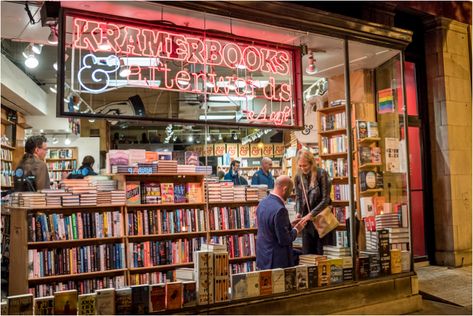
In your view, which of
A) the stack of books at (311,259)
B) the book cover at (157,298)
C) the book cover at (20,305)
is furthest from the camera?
the stack of books at (311,259)

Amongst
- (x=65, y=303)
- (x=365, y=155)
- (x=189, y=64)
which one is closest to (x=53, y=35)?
(x=189, y=64)

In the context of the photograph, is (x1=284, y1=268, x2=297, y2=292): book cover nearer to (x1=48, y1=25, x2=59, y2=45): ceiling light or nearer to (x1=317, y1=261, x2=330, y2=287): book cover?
(x1=317, y1=261, x2=330, y2=287): book cover

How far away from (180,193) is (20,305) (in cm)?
271

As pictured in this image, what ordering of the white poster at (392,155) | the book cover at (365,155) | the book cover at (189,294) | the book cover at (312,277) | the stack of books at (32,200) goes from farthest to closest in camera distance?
the book cover at (365,155), the white poster at (392,155), the stack of books at (32,200), the book cover at (312,277), the book cover at (189,294)

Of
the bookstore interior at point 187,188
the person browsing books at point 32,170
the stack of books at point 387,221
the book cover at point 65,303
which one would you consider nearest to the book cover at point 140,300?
the bookstore interior at point 187,188

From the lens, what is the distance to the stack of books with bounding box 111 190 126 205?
5.30 m


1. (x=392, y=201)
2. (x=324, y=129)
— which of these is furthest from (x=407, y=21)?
(x=392, y=201)

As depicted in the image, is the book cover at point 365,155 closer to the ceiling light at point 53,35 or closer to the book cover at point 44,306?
Result: the ceiling light at point 53,35

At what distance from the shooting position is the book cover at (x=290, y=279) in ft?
14.3

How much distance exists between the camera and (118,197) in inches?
210

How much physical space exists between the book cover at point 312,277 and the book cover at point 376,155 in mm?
2623

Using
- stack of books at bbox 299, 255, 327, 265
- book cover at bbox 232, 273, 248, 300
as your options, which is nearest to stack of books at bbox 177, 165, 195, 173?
stack of books at bbox 299, 255, 327, 265

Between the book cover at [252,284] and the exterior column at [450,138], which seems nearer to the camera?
the book cover at [252,284]

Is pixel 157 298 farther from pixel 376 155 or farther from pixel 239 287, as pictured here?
pixel 376 155
